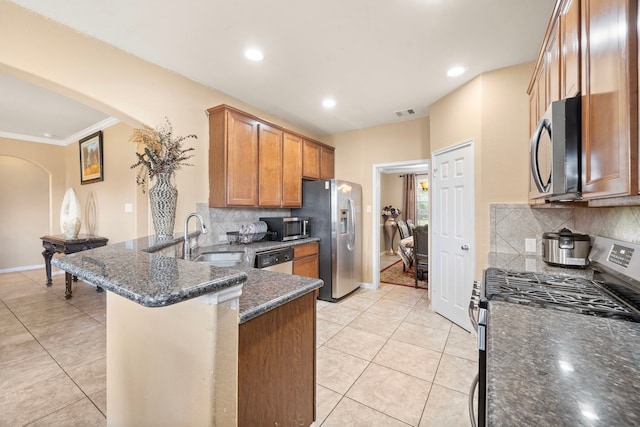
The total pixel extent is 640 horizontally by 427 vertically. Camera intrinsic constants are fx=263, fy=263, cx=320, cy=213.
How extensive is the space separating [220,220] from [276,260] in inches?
32.9

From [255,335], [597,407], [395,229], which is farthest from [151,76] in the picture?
[395,229]

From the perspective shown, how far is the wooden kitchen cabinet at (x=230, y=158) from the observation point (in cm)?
281

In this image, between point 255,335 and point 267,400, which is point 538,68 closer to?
point 255,335

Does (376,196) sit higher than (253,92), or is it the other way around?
(253,92)

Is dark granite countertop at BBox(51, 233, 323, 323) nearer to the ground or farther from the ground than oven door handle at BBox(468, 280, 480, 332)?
farther from the ground

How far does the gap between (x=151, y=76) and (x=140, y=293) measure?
259 centimetres

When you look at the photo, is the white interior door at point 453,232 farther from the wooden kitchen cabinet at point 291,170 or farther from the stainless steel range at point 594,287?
the wooden kitchen cabinet at point 291,170

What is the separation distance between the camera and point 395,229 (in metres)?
7.54

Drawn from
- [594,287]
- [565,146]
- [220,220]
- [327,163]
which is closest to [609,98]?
[565,146]

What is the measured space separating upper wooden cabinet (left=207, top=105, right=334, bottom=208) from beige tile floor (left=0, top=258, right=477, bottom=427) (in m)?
1.65

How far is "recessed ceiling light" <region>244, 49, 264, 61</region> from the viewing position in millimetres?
2250

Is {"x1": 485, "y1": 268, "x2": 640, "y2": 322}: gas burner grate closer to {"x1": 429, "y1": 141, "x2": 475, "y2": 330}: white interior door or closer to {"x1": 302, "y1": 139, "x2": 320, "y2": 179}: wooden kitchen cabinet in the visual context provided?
{"x1": 429, "y1": 141, "x2": 475, "y2": 330}: white interior door

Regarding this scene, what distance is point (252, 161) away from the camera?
311 cm

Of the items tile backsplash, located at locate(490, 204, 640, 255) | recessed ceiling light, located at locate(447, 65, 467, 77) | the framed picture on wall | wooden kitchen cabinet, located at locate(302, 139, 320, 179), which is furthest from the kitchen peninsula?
the framed picture on wall
